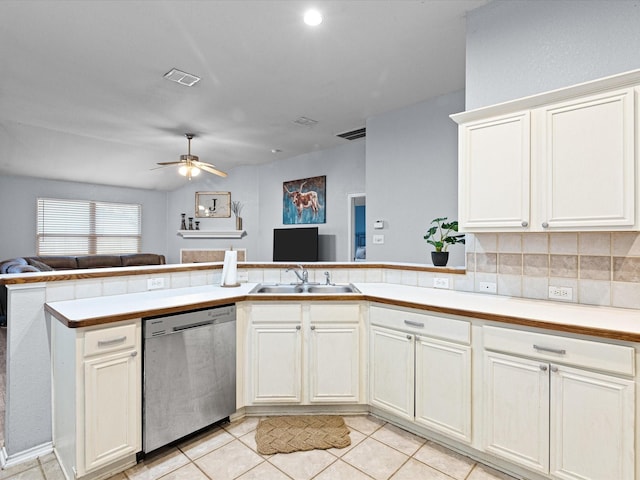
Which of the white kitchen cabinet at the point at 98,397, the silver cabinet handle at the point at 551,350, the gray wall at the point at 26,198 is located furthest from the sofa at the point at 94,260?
the silver cabinet handle at the point at 551,350

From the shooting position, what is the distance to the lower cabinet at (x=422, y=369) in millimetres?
1908

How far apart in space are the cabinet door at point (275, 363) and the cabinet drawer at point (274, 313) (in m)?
0.04

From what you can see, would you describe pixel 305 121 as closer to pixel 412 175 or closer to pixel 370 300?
pixel 412 175

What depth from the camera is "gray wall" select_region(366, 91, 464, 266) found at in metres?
3.74

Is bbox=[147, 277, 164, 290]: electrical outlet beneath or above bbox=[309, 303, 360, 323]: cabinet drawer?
above

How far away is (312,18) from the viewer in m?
2.43

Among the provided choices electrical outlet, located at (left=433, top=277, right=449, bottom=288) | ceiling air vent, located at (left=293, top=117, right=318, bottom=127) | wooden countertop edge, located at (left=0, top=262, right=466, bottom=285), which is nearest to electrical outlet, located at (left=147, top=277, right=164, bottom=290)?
wooden countertop edge, located at (left=0, top=262, right=466, bottom=285)

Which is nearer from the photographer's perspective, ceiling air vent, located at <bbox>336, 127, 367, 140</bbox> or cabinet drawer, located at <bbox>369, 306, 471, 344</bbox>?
cabinet drawer, located at <bbox>369, 306, 471, 344</bbox>

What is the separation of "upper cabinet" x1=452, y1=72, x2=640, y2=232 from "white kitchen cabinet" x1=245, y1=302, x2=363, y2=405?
3.62 feet

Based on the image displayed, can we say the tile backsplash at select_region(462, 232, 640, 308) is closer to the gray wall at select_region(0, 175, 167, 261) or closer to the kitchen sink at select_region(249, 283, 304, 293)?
the kitchen sink at select_region(249, 283, 304, 293)

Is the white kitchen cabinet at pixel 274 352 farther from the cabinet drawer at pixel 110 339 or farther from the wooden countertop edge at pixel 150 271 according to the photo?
the cabinet drawer at pixel 110 339

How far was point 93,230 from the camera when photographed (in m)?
7.29

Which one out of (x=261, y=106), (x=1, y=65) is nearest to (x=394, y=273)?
(x=261, y=106)

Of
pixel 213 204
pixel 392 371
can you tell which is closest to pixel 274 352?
pixel 392 371
